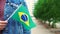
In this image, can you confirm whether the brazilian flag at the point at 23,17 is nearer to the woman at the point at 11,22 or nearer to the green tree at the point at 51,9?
the woman at the point at 11,22

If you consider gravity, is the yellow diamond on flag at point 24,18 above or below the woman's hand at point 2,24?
above

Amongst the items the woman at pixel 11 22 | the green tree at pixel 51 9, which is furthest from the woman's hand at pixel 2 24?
the green tree at pixel 51 9

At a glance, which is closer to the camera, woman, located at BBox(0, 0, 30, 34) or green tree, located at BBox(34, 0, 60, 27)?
woman, located at BBox(0, 0, 30, 34)

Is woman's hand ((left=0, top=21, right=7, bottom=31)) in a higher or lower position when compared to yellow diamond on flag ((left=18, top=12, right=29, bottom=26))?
lower

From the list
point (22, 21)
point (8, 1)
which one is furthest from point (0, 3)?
point (22, 21)

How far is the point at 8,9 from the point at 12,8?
28mm

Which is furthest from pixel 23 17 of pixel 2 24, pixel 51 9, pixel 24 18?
pixel 51 9

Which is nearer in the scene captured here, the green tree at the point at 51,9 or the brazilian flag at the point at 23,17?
the brazilian flag at the point at 23,17

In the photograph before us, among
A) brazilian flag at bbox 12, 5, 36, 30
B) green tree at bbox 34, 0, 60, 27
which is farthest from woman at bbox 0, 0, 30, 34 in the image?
green tree at bbox 34, 0, 60, 27

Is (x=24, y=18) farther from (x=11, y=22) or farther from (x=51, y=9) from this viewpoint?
(x=51, y=9)

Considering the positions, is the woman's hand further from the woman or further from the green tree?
the green tree

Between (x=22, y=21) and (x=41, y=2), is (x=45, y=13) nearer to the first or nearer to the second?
(x=41, y=2)

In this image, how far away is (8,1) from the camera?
128cm

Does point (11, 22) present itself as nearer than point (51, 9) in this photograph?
Yes
